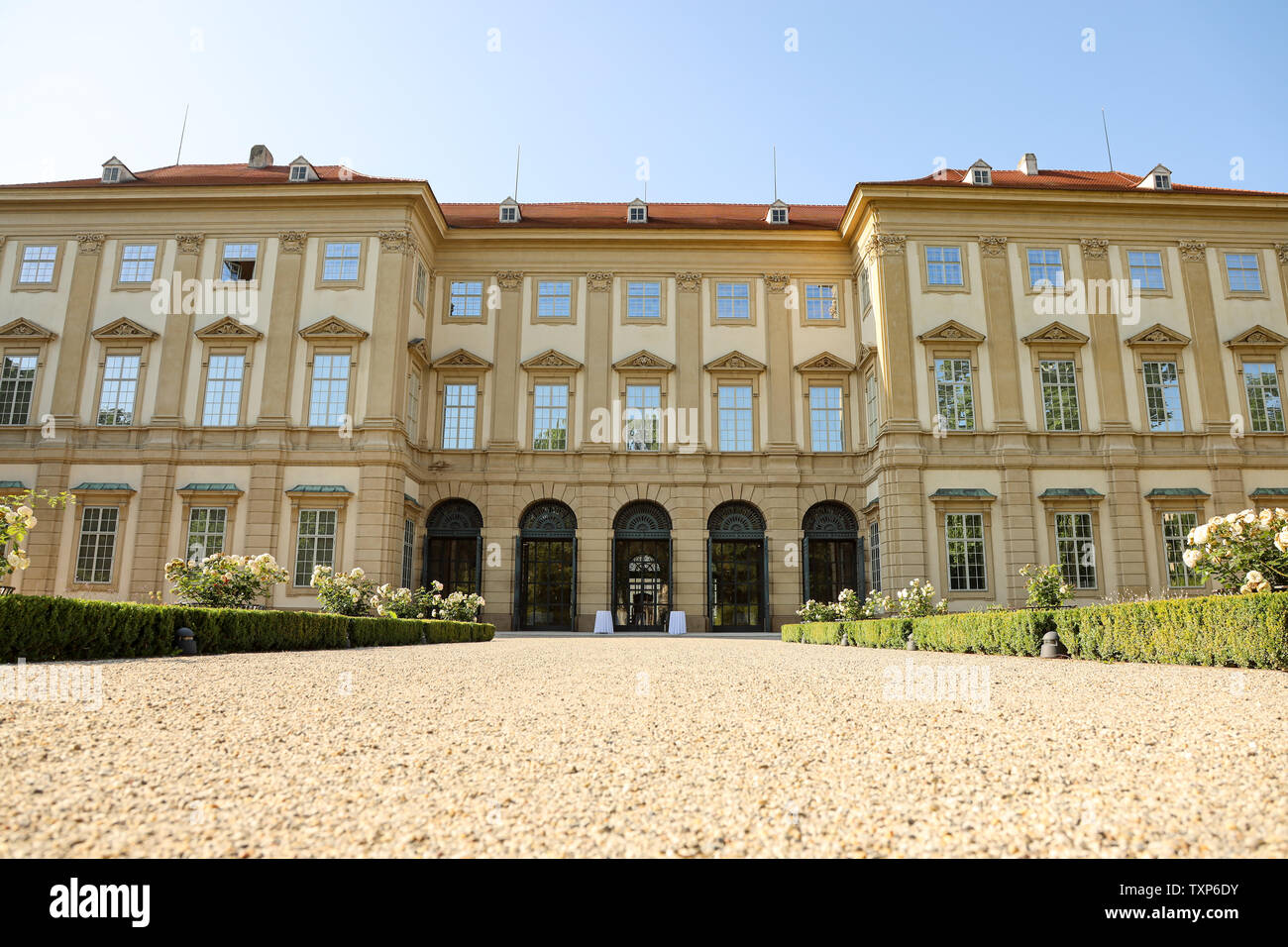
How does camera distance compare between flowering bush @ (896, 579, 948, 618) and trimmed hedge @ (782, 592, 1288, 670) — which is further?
flowering bush @ (896, 579, 948, 618)

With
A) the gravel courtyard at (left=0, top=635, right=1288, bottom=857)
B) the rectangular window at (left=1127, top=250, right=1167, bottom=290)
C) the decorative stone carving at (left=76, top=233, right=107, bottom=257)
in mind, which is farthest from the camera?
the decorative stone carving at (left=76, top=233, right=107, bottom=257)

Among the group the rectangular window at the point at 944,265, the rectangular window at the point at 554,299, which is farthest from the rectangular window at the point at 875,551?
the rectangular window at the point at 554,299

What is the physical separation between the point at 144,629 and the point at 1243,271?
33.0 meters

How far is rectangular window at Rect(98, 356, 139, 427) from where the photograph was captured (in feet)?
85.7

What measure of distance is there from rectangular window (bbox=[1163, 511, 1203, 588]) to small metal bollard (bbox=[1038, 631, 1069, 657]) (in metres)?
16.2

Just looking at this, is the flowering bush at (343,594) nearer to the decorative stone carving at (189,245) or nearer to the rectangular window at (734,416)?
the rectangular window at (734,416)

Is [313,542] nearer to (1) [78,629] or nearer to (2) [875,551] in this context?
(1) [78,629]

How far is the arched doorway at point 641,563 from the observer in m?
27.9

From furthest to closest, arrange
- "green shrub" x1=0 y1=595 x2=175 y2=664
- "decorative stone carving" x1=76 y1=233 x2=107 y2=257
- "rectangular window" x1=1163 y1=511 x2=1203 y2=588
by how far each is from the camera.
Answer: "decorative stone carving" x1=76 y1=233 x2=107 y2=257
"rectangular window" x1=1163 y1=511 x2=1203 y2=588
"green shrub" x1=0 y1=595 x2=175 y2=664

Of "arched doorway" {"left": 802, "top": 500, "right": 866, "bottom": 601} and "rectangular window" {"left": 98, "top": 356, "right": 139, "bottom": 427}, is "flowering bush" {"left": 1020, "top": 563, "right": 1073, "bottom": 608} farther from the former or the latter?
"rectangular window" {"left": 98, "top": 356, "right": 139, "bottom": 427}

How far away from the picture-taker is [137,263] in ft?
89.4

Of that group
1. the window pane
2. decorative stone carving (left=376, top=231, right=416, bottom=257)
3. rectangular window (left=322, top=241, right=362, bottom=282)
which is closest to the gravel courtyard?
the window pane

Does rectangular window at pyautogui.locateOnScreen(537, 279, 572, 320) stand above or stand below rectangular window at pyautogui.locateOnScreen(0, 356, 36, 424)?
above

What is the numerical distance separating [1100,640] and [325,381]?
23.0 m
